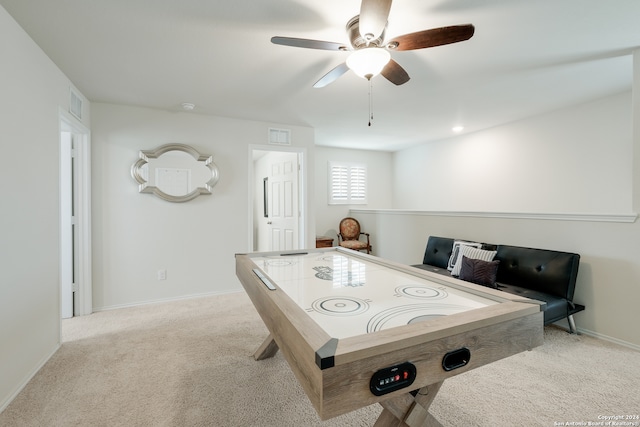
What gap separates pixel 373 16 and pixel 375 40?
28 centimetres

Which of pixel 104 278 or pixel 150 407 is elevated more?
pixel 104 278

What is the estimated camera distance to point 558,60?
2338mm

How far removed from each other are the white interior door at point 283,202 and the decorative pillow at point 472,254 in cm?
215

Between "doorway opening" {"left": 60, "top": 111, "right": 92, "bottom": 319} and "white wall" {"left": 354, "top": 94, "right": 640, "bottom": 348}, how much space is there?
4.10 metres

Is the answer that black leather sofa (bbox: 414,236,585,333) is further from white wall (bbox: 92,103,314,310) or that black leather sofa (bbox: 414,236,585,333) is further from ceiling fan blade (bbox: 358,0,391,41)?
white wall (bbox: 92,103,314,310)

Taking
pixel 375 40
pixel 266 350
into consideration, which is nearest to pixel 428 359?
pixel 266 350

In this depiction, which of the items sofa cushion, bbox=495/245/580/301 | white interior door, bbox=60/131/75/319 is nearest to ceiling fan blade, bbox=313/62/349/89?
sofa cushion, bbox=495/245/580/301

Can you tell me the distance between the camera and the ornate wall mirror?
329 cm

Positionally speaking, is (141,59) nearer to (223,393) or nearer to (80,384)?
(80,384)

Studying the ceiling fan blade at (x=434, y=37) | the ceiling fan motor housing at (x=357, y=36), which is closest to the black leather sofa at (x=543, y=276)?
the ceiling fan blade at (x=434, y=37)

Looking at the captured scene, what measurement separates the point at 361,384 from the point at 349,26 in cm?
188

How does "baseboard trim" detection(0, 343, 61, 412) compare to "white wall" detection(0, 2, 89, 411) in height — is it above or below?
below

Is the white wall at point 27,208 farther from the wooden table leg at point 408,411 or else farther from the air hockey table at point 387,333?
the wooden table leg at point 408,411

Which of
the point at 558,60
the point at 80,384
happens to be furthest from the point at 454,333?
the point at 558,60
